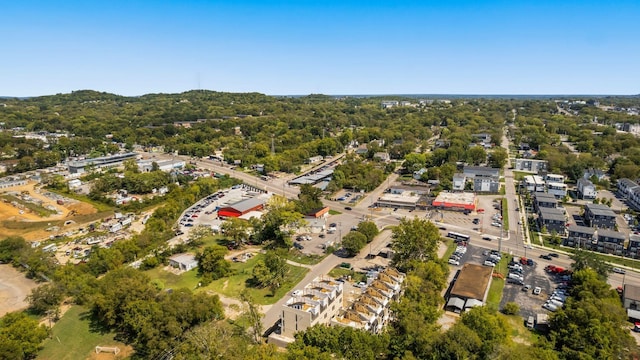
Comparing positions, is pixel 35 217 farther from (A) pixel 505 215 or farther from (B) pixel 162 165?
(A) pixel 505 215

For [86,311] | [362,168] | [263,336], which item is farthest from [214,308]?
[362,168]

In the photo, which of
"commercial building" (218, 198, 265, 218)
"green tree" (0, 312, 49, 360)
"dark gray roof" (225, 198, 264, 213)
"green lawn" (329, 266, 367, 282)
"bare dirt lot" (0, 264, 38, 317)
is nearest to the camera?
"green tree" (0, 312, 49, 360)

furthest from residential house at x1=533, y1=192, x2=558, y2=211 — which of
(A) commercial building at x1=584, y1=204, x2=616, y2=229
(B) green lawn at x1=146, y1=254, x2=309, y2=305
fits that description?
(B) green lawn at x1=146, y1=254, x2=309, y2=305

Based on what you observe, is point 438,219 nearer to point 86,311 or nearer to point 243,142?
point 86,311

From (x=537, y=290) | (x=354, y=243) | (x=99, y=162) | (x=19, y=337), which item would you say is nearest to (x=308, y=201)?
(x=354, y=243)

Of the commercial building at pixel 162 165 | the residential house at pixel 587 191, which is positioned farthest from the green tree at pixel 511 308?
the commercial building at pixel 162 165

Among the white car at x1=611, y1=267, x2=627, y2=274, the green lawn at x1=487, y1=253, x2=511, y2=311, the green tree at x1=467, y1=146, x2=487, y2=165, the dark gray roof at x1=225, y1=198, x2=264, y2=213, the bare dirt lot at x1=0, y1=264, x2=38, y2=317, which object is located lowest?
the bare dirt lot at x1=0, y1=264, x2=38, y2=317

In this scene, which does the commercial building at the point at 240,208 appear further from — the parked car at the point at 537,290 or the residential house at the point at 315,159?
the residential house at the point at 315,159

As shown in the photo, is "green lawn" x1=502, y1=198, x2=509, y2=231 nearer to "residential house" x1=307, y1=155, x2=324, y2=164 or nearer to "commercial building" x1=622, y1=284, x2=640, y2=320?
"commercial building" x1=622, y1=284, x2=640, y2=320
